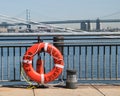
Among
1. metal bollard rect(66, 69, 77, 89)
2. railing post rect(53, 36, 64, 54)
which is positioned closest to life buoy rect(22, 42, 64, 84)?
metal bollard rect(66, 69, 77, 89)

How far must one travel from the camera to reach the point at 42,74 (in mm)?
8820

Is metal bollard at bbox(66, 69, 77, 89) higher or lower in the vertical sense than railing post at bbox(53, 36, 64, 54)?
lower

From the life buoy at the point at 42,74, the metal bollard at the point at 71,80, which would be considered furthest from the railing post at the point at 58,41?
the metal bollard at the point at 71,80

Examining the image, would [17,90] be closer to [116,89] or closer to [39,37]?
[39,37]

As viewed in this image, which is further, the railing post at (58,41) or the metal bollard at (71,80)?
the railing post at (58,41)

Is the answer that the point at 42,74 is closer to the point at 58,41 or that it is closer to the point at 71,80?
the point at 71,80

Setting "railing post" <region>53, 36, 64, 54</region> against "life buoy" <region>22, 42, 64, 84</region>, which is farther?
"railing post" <region>53, 36, 64, 54</region>

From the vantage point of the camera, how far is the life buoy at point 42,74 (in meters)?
8.76

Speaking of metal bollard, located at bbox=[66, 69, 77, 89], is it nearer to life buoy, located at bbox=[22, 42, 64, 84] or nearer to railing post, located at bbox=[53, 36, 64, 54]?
life buoy, located at bbox=[22, 42, 64, 84]

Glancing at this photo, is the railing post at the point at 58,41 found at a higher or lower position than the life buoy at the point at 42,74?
higher

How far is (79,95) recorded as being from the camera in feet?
26.2

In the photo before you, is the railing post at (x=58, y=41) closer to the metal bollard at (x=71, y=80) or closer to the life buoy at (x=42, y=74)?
the life buoy at (x=42, y=74)

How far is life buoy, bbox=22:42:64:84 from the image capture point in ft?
28.7

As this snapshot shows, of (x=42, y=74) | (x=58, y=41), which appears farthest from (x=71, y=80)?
(x=58, y=41)
